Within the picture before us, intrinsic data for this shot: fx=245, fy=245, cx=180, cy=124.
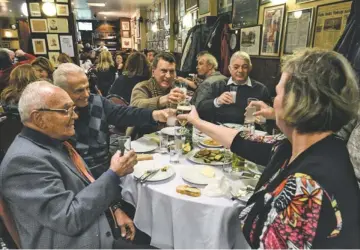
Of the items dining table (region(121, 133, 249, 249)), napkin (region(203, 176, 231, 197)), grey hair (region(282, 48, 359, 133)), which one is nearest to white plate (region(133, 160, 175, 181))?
dining table (region(121, 133, 249, 249))

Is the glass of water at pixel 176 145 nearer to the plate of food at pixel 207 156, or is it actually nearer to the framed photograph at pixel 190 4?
the plate of food at pixel 207 156

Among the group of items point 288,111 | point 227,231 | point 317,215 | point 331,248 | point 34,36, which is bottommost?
point 227,231

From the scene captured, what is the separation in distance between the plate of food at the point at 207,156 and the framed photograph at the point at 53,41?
15.1 feet

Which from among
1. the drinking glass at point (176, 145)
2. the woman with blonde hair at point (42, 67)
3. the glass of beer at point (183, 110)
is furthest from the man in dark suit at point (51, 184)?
the woman with blonde hair at point (42, 67)

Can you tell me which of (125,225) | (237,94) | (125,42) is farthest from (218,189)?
(125,42)

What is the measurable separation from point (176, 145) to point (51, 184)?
92 cm

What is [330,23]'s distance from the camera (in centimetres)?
255

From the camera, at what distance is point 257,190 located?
113 cm

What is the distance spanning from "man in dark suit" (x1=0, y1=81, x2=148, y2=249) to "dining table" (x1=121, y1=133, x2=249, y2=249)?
0.84ft

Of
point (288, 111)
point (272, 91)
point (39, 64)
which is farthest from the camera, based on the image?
point (39, 64)

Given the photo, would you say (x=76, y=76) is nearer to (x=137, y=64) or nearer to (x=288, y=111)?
(x=288, y=111)

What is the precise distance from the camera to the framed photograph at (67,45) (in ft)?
16.8

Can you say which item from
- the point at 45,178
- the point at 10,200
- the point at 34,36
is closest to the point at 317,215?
the point at 45,178

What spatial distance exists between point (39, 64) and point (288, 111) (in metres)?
4.10
